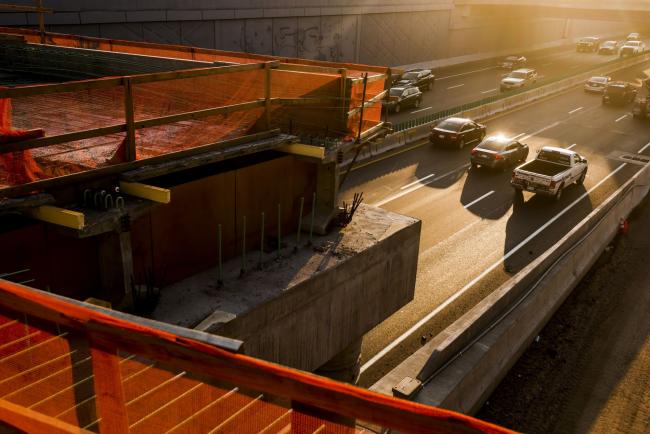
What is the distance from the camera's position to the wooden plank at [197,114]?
789 centimetres

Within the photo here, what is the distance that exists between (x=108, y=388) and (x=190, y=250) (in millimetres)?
5881

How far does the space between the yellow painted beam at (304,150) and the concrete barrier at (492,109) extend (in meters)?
6.95

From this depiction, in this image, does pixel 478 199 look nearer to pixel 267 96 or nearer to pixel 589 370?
pixel 589 370

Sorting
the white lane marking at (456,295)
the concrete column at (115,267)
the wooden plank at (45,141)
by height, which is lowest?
the white lane marking at (456,295)

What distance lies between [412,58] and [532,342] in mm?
51006

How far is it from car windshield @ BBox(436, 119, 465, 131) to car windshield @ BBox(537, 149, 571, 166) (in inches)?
244

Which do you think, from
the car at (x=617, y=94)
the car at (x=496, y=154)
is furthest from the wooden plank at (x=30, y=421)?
the car at (x=617, y=94)

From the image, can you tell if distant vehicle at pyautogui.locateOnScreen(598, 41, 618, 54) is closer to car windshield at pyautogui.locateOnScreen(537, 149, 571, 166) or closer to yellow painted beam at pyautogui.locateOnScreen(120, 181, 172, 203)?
car windshield at pyautogui.locateOnScreen(537, 149, 571, 166)

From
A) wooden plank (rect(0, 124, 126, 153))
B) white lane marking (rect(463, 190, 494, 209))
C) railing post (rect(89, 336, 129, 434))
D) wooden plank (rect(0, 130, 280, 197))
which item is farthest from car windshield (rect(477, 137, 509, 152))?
railing post (rect(89, 336, 129, 434))

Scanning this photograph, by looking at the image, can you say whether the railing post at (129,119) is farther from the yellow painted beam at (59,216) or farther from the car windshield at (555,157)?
the car windshield at (555,157)

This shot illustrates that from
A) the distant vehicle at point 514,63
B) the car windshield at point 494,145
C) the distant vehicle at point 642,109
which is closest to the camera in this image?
the car windshield at point 494,145

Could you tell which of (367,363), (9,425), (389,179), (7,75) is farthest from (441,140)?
(9,425)

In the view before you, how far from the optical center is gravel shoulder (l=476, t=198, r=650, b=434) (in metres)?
14.1

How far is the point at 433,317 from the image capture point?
16984mm
